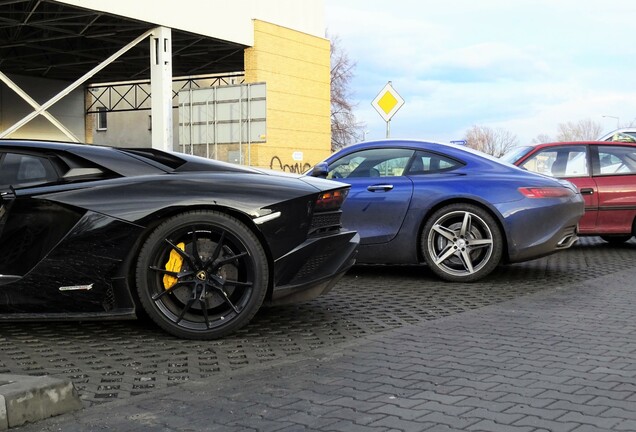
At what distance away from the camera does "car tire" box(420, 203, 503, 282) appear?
25.1 ft

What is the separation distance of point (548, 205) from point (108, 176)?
4.41 m

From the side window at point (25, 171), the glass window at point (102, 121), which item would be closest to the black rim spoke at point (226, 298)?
the side window at point (25, 171)

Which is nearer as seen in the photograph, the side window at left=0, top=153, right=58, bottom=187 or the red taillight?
the side window at left=0, top=153, right=58, bottom=187

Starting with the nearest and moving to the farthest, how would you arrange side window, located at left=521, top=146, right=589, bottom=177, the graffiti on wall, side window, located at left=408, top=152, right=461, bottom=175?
side window, located at left=408, top=152, right=461, bottom=175
side window, located at left=521, top=146, right=589, bottom=177
the graffiti on wall

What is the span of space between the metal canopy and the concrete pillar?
2.28ft

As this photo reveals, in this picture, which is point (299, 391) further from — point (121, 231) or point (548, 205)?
point (548, 205)

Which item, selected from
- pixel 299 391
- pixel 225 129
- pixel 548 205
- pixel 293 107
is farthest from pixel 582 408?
pixel 293 107

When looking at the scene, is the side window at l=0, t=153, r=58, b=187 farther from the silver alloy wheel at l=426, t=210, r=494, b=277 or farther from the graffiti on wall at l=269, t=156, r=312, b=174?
the graffiti on wall at l=269, t=156, r=312, b=174

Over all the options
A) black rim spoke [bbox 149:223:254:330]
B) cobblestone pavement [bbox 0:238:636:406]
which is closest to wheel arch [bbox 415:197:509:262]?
cobblestone pavement [bbox 0:238:636:406]

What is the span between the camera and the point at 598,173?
36.3ft

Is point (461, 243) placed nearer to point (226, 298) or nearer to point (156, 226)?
point (226, 298)

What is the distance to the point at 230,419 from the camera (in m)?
3.51

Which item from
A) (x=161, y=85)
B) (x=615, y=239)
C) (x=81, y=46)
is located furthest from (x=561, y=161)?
(x=81, y=46)

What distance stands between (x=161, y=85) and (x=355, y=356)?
23672 millimetres
